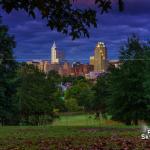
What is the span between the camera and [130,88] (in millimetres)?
49906

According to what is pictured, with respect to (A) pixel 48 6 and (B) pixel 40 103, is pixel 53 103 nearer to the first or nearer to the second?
(B) pixel 40 103

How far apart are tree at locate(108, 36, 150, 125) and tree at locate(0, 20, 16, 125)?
8964 millimetres

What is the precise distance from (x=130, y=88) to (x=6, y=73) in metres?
11.0

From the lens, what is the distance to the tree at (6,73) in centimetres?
4938

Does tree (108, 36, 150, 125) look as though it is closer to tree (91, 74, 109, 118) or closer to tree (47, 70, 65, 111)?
tree (91, 74, 109, 118)

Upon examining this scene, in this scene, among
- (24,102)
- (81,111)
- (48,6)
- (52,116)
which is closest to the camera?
(48,6)

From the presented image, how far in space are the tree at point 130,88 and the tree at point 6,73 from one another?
353 inches

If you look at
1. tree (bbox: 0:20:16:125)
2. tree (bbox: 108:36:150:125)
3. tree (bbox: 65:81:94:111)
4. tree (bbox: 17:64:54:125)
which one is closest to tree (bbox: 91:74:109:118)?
tree (bbox: 65:81:94:111)

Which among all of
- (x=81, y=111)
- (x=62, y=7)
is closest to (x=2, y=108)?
(x=81, y=111)

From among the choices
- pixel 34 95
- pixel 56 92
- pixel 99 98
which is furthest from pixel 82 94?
pixel 99 98

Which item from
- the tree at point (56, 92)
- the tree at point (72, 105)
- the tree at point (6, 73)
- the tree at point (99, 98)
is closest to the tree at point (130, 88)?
the tree at point (6, 73)

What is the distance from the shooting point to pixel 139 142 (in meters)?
12.6

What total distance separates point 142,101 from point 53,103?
2649 centimetres

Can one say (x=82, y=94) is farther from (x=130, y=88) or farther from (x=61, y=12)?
(x=61, y=12)
